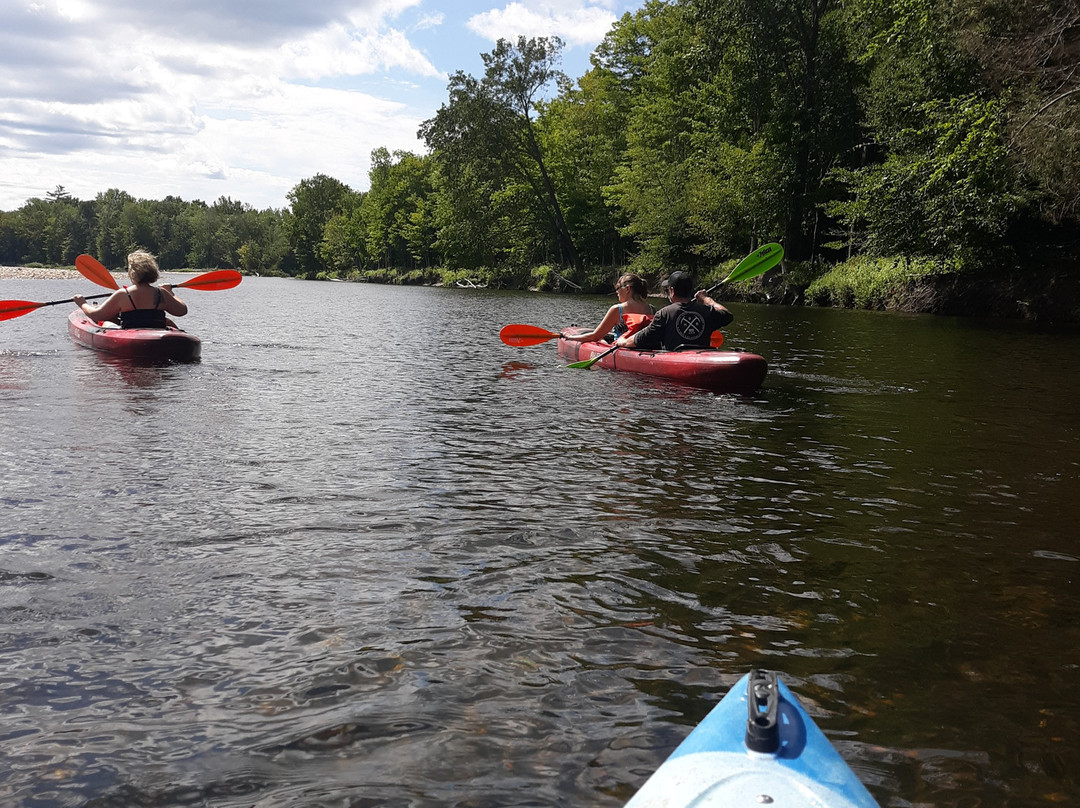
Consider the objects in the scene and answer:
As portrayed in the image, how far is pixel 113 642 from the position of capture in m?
3.10

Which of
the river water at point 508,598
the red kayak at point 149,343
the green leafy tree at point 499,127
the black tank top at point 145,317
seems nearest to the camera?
the river water at point 508,598

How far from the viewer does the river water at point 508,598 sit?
2.43 m

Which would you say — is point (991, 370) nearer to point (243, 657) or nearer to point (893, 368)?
point (893, 368)

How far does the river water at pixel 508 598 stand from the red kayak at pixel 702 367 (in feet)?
3.71

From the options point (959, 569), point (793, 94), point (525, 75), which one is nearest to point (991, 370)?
point (959, 569)

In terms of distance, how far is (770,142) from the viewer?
3088cm

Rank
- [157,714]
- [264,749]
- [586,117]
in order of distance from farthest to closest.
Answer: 1. [586,117]
2. [157,714]
3. [264,749]

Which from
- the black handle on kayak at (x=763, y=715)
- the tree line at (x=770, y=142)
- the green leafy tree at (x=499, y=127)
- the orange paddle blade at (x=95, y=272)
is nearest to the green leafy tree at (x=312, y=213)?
the tree line at (x=770, y=142)

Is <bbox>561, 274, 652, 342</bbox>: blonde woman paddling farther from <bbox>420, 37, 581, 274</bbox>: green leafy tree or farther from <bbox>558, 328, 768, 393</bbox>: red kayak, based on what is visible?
<bbox>420, 37, 581, 274</bbox>: green leafy tree

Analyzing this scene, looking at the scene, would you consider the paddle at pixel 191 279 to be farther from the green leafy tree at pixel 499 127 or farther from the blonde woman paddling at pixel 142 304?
the green leafy tree at pixel 499 127

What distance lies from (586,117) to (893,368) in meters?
38.9

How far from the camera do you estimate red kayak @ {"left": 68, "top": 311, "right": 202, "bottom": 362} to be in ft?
35.4

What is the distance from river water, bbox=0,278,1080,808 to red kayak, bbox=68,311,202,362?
108 inches

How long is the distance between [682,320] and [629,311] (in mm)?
1349
